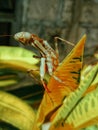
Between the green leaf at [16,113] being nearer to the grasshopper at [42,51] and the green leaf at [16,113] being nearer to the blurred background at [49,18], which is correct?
the grasshopper at [42,51]

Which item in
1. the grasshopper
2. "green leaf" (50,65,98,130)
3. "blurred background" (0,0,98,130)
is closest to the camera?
"green leaf" (50,65,98,130)

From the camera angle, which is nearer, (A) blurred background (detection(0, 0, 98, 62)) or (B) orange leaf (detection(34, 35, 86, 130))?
(B) orange leaf (detection(34, 35, 86, 130))

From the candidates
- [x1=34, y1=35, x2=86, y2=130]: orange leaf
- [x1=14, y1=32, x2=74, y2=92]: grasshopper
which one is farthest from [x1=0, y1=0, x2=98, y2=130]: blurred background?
[x1=34, y1=35, x2=86, y2=130]: orange leaf

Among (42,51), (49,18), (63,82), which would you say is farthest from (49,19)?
(63,82)

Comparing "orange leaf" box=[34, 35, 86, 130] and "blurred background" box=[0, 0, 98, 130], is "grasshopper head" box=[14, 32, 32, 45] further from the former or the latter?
"blurred background" box=[0, 0, 98, 130]

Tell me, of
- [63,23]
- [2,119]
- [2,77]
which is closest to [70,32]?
[63,23]

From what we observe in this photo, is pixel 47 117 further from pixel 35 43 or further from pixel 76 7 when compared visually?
pixel 76 7
